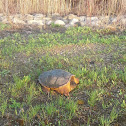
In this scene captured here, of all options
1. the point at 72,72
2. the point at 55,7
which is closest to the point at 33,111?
the point at 72,72

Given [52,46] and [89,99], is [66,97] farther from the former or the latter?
[52,46]

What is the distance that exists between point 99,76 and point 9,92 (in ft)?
4.65

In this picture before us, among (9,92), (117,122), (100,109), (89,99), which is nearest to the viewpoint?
(117,122)

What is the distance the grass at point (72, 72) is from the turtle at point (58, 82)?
8 cm

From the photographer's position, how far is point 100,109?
238 centimetres

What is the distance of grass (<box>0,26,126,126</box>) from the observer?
7.42 feet

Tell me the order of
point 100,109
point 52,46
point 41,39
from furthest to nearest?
1. point 41,39
2. point 52,46
3. point 100,109

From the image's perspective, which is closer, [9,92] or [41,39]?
[9,92]

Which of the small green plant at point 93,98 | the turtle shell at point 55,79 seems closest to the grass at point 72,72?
the small green plant at point 93,98

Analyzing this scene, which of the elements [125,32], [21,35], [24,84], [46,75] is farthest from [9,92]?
[125,32]

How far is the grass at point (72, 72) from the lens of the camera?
2262 mm

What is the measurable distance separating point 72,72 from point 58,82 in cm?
60

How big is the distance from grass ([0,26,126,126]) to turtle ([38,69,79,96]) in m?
0.08

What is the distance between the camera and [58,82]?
8.66ft
